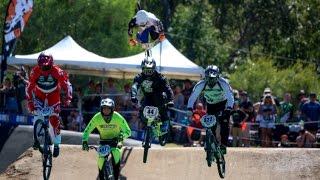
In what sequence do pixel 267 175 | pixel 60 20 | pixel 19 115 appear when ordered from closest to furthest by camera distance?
pixel 267 175 < pixel 19 115 < pixel 60 20

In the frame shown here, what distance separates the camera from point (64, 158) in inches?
829

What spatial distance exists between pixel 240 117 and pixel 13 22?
648cm

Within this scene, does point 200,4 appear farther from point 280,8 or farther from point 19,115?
point 19,115

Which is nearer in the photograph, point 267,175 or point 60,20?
point 267,175

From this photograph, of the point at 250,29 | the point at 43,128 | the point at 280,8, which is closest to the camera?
the point at 43,128

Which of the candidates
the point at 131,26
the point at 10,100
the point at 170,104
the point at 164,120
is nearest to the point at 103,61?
the point at 10,100

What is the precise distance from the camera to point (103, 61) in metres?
25.4

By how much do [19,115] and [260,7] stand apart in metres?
24.8

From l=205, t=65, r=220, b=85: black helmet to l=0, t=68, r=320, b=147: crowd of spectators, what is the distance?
16.1 ft

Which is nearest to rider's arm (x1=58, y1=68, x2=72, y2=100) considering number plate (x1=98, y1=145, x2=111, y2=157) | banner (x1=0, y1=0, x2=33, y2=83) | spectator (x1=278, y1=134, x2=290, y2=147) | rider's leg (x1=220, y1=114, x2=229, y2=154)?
number plate (x1=98, y1=145, x2=111, y2=157)

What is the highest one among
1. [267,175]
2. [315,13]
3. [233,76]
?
[315,13]

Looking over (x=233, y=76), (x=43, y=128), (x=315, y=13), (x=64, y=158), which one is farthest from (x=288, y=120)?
(x=315, y=13)

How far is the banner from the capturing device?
24.4 m

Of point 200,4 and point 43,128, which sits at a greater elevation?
point 200,4
